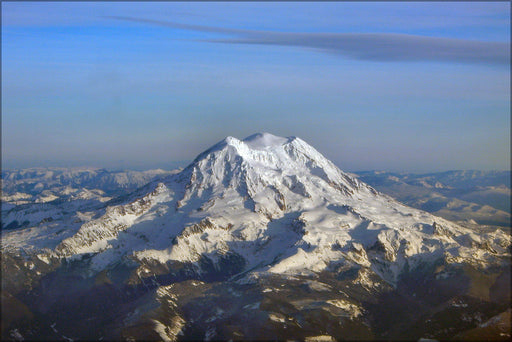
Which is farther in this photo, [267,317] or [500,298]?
[267,317]

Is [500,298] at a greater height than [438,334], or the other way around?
[500,298]

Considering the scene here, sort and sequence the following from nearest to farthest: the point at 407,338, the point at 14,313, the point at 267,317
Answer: the point at 14,313 < the point at 407,338 < the point at 267,317

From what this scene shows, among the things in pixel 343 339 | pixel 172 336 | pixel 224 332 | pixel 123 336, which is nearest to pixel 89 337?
pixel 123 336

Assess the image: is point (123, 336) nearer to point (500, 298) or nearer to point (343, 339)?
point (343, 339)

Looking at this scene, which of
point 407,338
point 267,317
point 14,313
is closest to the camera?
point 14,313

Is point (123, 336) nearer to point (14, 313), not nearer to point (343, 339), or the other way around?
point (14, 313)

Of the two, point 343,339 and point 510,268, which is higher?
point 510,268

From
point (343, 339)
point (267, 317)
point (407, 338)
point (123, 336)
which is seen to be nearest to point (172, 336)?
point (123, 336)

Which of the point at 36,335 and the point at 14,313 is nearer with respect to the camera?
the point at 14,313
